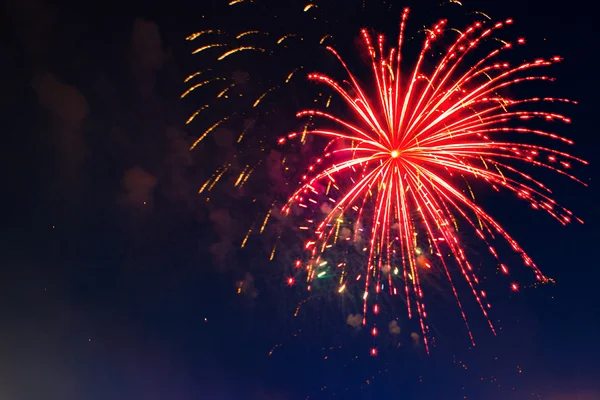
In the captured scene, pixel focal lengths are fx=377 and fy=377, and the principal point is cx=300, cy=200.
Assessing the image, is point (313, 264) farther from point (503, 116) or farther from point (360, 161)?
point (503, 116)

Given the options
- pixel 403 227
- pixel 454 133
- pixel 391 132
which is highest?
pixel 454 133

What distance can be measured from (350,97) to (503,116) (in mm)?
4210

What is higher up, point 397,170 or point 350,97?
point 350,97

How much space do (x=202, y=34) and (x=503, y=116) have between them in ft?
27.8

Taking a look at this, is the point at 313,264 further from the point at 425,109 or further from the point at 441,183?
the point at 425,109

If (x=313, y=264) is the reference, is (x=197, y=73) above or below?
above

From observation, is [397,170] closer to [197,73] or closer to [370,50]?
[370,50]

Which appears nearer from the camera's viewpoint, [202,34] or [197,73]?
[202,34]

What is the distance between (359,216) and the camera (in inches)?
→ 411

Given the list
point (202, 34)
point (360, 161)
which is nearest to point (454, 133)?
point (360, 161)

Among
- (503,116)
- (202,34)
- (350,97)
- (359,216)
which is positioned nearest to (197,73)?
(202,34)

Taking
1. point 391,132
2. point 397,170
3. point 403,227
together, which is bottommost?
point 403,227

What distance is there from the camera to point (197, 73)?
35.7 feet

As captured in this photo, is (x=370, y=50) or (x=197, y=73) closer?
(x=370, y=50)
